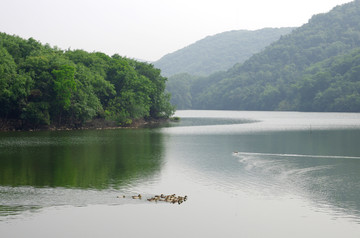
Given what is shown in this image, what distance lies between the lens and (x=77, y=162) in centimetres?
4088

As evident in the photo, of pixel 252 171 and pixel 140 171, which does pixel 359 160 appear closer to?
pixel 252 171

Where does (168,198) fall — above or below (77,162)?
below

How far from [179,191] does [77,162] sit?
15191mm

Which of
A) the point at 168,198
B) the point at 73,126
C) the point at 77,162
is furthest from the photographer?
the point at 73,126

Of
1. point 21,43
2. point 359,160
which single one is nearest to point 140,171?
point 359,160

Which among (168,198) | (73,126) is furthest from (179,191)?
(73,126)

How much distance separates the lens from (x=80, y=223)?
2170 cm

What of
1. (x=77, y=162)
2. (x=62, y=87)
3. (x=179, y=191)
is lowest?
(x=179, y=191)

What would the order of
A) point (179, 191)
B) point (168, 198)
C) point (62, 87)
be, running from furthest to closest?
point (62, 87) < point (179, 191) < point (168, 198)

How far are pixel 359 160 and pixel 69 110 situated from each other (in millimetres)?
54664

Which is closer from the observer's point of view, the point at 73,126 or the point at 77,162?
the point at 77,162

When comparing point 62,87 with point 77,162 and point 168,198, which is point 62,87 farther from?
point 168,198

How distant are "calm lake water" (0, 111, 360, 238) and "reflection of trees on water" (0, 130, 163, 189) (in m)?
0.09

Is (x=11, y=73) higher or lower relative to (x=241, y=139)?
higher
